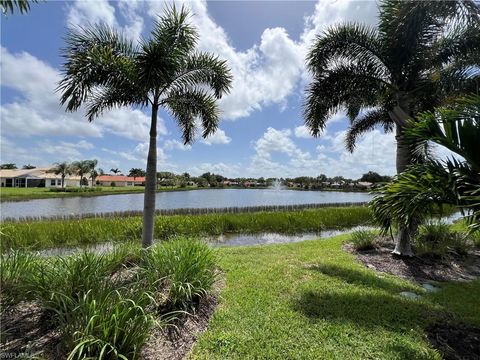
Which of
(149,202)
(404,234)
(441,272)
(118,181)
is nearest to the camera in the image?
(149,202)

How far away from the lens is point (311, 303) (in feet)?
A: 15.2

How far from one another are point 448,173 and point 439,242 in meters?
6.44

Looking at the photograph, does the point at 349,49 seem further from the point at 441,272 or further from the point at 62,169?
the point at 62,169

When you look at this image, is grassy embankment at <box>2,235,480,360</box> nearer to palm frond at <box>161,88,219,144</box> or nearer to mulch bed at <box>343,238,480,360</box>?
mulch bed at <box>343,238,480,360</box>

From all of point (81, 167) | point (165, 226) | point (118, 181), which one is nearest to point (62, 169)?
point (81, 167)

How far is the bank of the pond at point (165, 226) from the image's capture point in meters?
10.4

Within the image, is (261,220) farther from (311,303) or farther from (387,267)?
(311,303)

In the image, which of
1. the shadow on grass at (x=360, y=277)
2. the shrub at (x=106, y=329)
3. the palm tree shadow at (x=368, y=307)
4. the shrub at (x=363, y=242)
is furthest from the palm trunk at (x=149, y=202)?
the shrub at (x=363, y=242)

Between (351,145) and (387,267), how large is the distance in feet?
22.0

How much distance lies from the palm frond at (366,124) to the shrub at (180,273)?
9815mm

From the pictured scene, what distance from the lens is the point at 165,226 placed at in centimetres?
1290

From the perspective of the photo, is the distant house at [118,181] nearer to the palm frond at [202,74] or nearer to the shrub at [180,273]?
the palm frond at [202,74]

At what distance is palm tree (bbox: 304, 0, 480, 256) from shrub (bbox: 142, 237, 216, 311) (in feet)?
18.7

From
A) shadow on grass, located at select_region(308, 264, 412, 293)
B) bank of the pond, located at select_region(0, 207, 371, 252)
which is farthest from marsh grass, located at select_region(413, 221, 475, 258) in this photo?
bank of the pond, located at select_region(0, 207, 371, 252)
